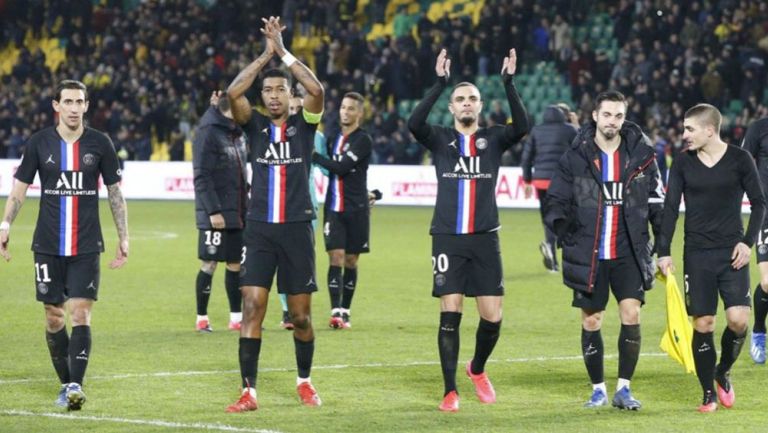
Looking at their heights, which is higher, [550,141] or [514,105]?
[514,105]

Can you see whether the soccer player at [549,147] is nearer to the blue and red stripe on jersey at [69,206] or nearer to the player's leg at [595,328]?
the player's leg at [595,328]

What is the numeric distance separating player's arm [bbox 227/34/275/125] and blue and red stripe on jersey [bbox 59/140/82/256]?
41.5 inches

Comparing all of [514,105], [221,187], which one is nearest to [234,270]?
[221,187]

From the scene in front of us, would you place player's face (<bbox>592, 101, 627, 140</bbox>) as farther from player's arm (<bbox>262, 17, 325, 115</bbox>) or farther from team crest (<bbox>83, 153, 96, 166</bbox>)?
team crest (<bbox>83, 153, 96, 166</bbox>)

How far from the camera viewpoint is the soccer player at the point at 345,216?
1348 cm

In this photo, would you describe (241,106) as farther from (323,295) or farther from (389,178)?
(389,178)

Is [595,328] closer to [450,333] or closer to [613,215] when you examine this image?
[613,215]

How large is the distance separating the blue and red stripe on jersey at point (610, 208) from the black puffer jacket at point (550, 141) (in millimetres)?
9071

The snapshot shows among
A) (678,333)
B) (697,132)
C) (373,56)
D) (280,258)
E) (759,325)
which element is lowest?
(759,325)

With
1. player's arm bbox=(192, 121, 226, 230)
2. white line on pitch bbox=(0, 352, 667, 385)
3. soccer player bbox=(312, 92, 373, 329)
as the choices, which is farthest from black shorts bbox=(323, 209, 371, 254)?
white line on pitch bbox=(0, 352, 667, 385)

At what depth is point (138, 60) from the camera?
3962cm

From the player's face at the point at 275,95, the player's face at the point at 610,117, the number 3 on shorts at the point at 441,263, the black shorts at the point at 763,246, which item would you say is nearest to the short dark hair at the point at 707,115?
the player's face at the point at 610,117

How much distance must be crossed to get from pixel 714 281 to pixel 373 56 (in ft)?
88.1

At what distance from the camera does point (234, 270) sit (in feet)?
43.2
